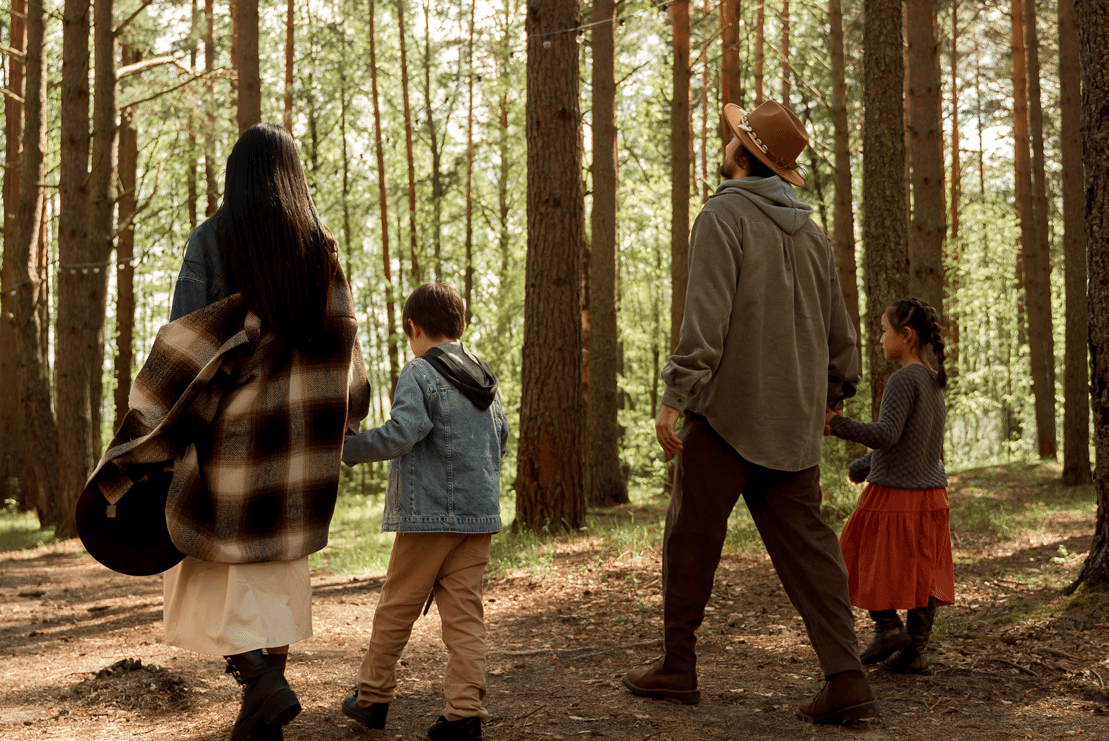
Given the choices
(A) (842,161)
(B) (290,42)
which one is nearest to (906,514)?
(A) (842,161)

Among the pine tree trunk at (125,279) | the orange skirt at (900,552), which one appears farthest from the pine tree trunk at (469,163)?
the orange skirt at (900,552)

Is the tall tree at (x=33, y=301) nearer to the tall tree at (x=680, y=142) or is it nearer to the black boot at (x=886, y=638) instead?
the tall tree at (x=680, y=142)

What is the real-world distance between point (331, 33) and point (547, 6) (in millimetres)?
15739

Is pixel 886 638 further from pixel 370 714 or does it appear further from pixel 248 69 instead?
pixel 248 69

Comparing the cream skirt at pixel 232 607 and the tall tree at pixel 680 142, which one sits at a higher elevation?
the tall tree at pixel 680 142

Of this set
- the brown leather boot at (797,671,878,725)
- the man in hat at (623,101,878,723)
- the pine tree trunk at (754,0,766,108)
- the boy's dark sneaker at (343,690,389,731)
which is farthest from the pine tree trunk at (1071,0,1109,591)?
the pine tree trunk at (754,0,766,108)

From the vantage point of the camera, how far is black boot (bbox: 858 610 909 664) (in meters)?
3.92

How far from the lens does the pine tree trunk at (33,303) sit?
40.1 feet

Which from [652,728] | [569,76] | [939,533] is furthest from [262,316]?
[569,76]

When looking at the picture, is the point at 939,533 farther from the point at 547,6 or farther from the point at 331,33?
the point at 331,33

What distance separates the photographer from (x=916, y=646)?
156 inches

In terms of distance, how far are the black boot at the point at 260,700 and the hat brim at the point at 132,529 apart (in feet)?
1.23

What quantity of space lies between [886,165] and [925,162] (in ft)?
7.63

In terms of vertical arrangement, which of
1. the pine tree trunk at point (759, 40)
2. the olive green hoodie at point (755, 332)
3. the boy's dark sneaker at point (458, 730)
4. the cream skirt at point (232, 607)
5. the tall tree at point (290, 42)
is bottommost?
the boy's dark sneaker at point (458, 730)
